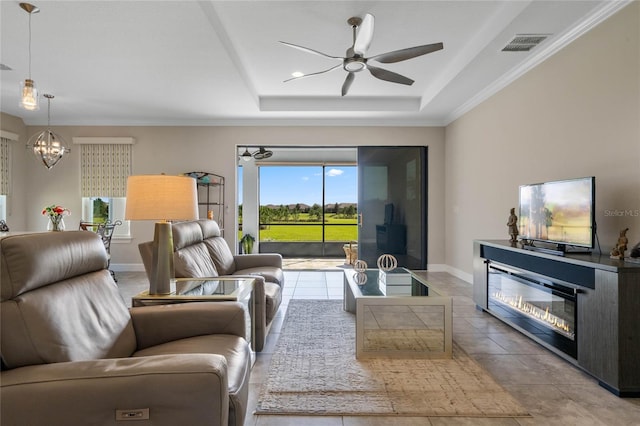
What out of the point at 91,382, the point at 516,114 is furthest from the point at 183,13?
the point at 516,114

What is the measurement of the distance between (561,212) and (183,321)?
9.62 feet

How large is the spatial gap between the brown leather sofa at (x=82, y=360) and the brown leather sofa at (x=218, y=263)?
0.91 meters

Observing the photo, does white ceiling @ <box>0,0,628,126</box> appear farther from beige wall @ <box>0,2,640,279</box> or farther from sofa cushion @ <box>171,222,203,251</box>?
sofa cushion @ <box>171,222,203,251</box>

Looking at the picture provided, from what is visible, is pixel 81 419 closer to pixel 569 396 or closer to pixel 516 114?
pixel 569 396

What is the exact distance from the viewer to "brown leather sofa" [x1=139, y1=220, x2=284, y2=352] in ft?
8.63

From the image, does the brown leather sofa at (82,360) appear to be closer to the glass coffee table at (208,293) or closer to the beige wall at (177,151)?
the glass coffee table at (208,293)

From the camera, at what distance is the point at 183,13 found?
2830mm

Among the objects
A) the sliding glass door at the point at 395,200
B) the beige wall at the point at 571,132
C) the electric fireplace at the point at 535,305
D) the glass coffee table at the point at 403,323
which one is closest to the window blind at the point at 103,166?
the sliding glass door at the point at 395,200

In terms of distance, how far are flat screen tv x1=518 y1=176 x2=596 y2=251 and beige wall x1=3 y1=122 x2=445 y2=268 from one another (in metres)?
3.09

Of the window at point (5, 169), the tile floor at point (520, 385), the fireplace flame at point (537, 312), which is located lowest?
the tile floor at point (520, 385)

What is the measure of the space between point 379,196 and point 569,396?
14.7 feet

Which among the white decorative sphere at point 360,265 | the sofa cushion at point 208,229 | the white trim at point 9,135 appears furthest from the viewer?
the white trim at point 9,135

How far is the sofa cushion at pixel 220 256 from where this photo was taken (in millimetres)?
3473

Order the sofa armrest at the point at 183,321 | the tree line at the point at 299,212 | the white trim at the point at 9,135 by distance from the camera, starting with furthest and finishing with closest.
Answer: the tree line at the point at 299,212
the white trim at the point at 9,135
the sofa armrest at the point at 183,321
